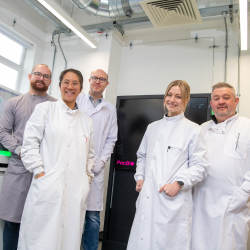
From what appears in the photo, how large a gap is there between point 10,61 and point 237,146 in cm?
329

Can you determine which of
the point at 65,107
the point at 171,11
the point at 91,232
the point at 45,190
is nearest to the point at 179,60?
the point at 171,11

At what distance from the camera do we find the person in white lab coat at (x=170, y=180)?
160 cm

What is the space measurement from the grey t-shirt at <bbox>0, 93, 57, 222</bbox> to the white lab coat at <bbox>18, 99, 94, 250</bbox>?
0.94ft

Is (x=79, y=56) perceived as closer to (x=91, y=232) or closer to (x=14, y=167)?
(x=14, y=167)

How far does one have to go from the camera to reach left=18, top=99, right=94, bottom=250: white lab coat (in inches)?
62.2

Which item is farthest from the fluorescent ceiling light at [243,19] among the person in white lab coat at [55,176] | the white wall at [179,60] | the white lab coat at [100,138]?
the person in white lab coat at [55,176]

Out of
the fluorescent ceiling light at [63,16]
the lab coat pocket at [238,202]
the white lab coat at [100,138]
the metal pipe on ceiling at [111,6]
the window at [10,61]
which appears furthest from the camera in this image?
the window at [10,61]

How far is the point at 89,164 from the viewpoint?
1936 millimetres

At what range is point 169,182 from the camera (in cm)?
168

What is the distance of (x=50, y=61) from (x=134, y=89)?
4.69ft

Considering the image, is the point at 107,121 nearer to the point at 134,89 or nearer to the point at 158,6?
the point at 134,89

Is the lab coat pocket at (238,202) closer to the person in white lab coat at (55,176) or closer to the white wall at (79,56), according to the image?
the person in white lab coat at (55,176)

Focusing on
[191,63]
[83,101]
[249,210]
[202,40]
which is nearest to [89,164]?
[83,101]

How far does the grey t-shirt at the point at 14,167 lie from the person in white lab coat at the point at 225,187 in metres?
1.29
